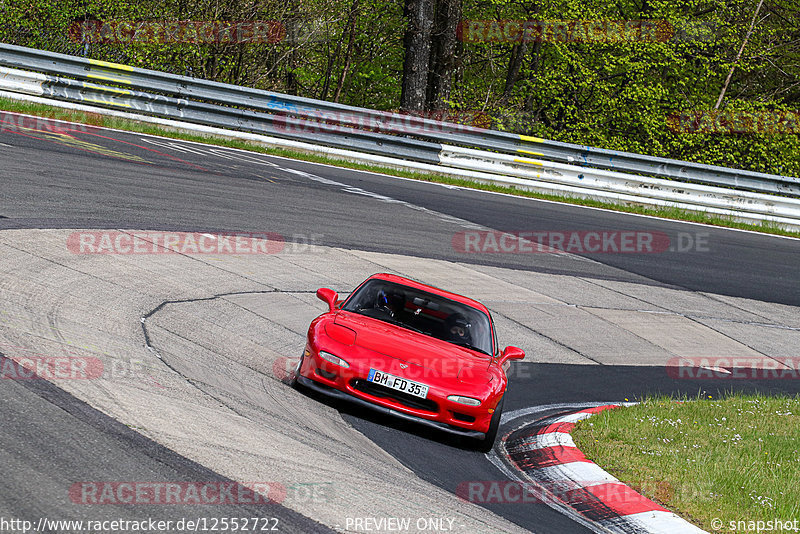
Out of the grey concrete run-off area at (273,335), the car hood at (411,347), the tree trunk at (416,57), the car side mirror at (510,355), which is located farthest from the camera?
the tree trunk at (416,57)

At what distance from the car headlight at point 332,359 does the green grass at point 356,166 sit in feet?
38.2

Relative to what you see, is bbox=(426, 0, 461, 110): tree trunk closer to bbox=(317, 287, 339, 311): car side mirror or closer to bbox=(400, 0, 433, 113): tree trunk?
bbox=(400, 0, 433, 113): tree trunk

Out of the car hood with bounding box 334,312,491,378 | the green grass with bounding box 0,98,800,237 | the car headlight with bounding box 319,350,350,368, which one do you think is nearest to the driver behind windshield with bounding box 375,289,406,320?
the car hood with bounding box 334,312,491,378

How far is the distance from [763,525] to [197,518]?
3685mm

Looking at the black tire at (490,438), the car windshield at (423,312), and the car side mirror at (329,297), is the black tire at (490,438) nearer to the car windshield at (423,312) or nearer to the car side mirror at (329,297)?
the car windshield at (423,312)

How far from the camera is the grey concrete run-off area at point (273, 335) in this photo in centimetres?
514

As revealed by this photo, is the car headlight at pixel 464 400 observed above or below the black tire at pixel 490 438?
above

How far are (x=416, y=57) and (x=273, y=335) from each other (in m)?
16.0

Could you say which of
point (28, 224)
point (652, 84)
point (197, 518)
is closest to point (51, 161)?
point (28, 224)

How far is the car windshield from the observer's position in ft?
26.8

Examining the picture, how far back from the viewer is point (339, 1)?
2773 cm

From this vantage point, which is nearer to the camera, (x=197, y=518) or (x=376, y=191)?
(x=197, y=518)

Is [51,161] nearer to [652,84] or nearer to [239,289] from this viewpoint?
[239,289]

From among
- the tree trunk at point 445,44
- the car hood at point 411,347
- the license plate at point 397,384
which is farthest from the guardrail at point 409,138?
the license plate at point 397,384
